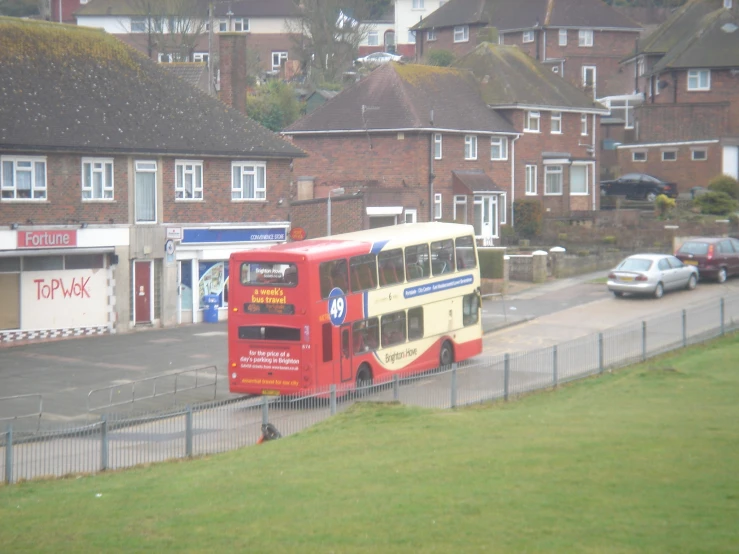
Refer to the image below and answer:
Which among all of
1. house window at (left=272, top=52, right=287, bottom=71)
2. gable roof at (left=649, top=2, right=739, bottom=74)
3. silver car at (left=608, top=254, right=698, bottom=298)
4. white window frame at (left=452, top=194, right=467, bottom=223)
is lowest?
silver car at (left=608, top=254, right=698, bottom=298)

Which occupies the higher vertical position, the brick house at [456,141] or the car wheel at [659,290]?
the brick house at [456,141]

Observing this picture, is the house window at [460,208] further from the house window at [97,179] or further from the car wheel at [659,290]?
the house window at [97,179]

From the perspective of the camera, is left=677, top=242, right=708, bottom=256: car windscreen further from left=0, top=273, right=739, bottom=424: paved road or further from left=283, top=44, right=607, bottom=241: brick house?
left=283, top=44, right=607, bottom=241: brick house

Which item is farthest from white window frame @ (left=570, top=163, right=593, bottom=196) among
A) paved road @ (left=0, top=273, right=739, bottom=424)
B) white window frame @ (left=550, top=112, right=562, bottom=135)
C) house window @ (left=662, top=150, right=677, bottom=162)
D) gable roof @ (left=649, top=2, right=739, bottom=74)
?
paved road @ (left=0, top=273, right=739, bottom=424)

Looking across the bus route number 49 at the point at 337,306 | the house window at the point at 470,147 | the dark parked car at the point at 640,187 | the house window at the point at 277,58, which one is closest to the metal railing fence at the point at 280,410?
the bus route number 49 at the point at 337,306

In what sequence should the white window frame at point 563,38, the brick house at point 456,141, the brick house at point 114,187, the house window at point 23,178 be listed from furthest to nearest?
the white window frame at point 563,38, the brick house at point 456,141, the brick house at point 114,187, the house window at point 23,178

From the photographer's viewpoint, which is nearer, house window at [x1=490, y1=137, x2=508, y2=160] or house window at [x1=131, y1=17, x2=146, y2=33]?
house window at [x1=490, y1=137, x2=508, y2=160]

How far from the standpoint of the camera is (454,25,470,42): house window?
8438cm

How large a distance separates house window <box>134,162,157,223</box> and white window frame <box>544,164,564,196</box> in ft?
87.6

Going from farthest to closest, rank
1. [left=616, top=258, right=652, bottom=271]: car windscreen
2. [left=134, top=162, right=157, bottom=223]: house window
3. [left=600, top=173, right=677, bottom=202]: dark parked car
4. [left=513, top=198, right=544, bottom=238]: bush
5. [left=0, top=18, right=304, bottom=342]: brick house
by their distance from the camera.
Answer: [left=600, top=173, right=677, bottom=202]: dark parked car, [left=513, top=198, right=544, bottom=238]: bush, [left=616, top=258, right=652, bottom=271]: car windscreen, [left=134, top=162, right=157, bottom=223]: house window, [left=0, top=18, right=304, bottom=342]: brick house

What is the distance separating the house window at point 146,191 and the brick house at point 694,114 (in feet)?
124

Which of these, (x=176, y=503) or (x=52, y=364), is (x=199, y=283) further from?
(x=176, y=503)

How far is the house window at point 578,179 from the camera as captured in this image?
5756 centimetres

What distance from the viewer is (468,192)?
4888 cm
